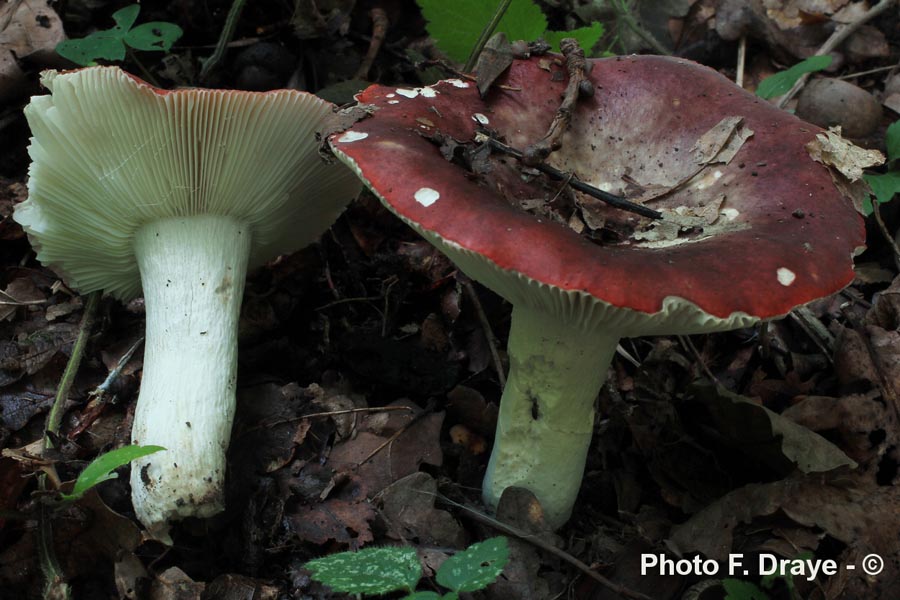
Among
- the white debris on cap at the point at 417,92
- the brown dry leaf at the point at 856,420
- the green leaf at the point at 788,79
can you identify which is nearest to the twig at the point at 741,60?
the green leaf at the point at 788,79

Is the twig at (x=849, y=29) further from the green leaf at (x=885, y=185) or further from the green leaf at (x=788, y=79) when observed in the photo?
the green leaf at (x=885, y=185)

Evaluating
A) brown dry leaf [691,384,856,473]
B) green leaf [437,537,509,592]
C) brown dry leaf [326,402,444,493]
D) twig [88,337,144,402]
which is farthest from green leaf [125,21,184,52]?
brown dry leaf [691,384,856,473]

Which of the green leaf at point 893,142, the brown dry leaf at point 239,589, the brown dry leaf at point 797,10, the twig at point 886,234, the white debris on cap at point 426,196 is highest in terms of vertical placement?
the brown dry leaf at point 797,10

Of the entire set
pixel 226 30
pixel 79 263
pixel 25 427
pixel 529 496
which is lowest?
pixel 25 427

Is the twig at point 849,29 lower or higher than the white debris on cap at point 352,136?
higher

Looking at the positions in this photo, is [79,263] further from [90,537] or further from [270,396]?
[90,537]

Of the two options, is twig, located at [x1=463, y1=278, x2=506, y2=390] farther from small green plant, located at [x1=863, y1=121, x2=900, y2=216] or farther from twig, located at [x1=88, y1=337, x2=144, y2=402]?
small green plant, located at [x1=863, y1=121, x2=900, y2=216]

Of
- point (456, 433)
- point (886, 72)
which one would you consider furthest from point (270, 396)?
point (886, 72)
